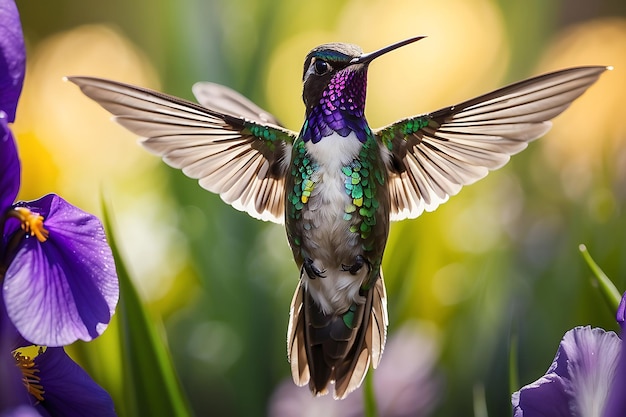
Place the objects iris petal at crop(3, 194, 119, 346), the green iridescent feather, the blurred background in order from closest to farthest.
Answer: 1. iris petal at crop(3, 194, 119, 346)
2. the green iridescent feather
3. the blurred background

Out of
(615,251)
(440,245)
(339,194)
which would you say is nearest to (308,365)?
(339,194)

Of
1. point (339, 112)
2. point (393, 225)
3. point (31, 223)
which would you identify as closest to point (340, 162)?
point (339, 112)

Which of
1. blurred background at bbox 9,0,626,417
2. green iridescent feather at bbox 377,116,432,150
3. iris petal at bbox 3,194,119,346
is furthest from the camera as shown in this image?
blurred background at bbox 9,0,626,417

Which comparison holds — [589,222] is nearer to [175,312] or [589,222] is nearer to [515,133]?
[515,133]

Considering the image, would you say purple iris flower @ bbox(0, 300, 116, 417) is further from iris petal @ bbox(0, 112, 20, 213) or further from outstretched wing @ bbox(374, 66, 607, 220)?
outstretched wing @ bbox(374, 66, 607, 220)

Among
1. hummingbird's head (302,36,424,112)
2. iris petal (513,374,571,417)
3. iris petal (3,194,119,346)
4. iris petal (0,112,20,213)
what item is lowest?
iris petal (513,374,571,417)

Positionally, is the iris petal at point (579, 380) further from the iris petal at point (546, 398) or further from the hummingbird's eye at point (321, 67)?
the hummingbird's eye at point (321, 67)

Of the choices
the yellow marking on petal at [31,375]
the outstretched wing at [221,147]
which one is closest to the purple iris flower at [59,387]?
the yellow marking on petal at [31,375]

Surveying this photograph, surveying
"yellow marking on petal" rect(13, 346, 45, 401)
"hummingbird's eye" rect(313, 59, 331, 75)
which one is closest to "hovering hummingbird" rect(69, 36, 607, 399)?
"hummingbird's eye" rect(313, 59, 331, 75)
